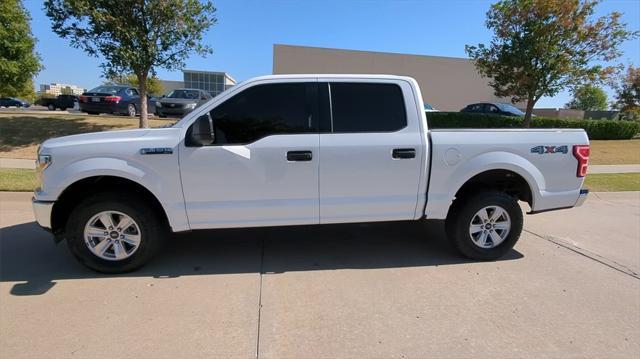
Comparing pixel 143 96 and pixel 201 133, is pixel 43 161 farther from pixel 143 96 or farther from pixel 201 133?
pixel 143 96

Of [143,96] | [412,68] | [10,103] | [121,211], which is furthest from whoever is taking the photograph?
[10,103]

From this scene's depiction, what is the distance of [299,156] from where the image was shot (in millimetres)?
3938

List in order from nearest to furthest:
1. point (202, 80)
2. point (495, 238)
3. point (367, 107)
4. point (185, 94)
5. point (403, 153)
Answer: point (403, 153)
point (367, 107)
point (495, 238)
point (185, 94)
point (202, 80)

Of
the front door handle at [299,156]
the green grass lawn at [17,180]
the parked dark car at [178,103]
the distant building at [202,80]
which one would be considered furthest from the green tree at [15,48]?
the distant building at [202,80]

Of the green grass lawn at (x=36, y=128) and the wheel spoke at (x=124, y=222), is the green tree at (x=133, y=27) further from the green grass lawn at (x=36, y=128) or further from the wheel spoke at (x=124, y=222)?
the wheel spoke at (x=124, y=222)

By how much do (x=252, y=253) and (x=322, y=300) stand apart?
1361 mm

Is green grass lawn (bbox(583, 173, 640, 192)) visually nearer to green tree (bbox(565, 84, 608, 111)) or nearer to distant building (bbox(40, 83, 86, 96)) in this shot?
green tree (bbox(565, 84, 608, 111))

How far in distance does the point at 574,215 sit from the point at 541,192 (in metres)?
2.96

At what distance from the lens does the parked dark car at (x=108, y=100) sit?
53.1 feet

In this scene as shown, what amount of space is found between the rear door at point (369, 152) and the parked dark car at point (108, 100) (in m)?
14.8

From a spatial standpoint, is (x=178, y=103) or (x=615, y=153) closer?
(x=615, y=153)

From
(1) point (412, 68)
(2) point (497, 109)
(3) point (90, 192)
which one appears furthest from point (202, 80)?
(3) point (90, 192)

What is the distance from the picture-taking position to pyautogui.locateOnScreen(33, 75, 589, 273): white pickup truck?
12.5 feet

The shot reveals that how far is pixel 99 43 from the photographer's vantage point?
36.9 feet
